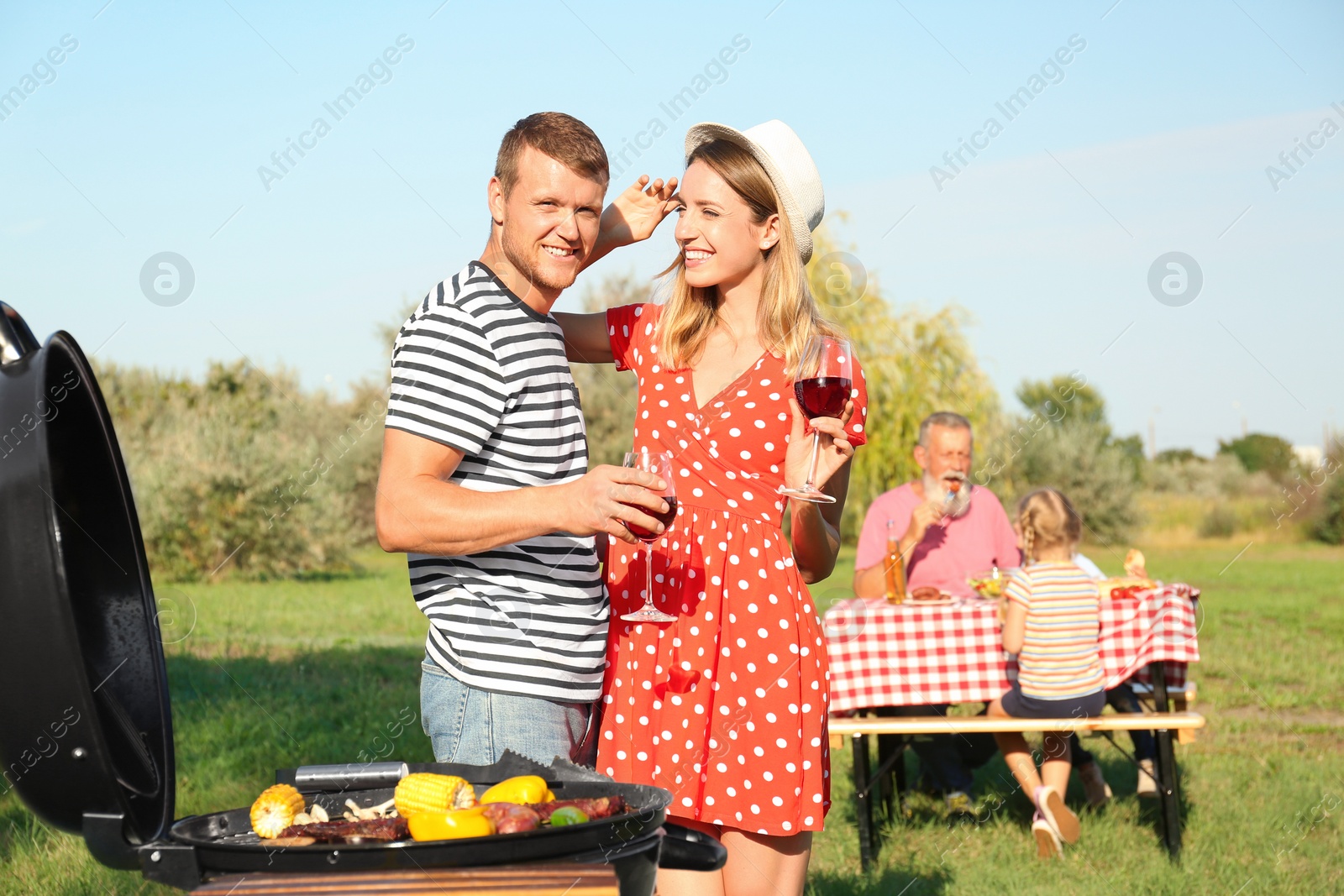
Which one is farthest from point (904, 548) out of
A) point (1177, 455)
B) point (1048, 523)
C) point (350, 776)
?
point (1177, 455)

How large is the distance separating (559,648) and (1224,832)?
487cm

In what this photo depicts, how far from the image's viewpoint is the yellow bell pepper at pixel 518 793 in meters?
1.89

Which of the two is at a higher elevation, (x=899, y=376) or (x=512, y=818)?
(x=899, y=376)

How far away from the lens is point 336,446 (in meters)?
24.0

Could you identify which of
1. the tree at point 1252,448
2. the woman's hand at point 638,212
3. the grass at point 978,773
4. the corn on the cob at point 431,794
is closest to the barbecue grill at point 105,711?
the corn on the cob at point 431,794

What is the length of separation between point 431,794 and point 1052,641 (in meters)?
4.46

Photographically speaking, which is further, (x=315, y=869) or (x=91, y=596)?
(x=91, y=596)

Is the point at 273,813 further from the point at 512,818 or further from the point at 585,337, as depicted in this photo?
the point at 585,337

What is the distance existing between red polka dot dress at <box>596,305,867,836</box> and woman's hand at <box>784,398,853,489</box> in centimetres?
3

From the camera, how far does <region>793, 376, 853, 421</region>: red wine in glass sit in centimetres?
268

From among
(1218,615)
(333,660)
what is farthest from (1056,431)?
(333,660)

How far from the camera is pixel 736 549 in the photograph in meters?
2.86

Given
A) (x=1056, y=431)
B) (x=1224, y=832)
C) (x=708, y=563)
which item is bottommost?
(x=1224, y=832)

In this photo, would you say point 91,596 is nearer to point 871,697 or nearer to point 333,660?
point 871,697
